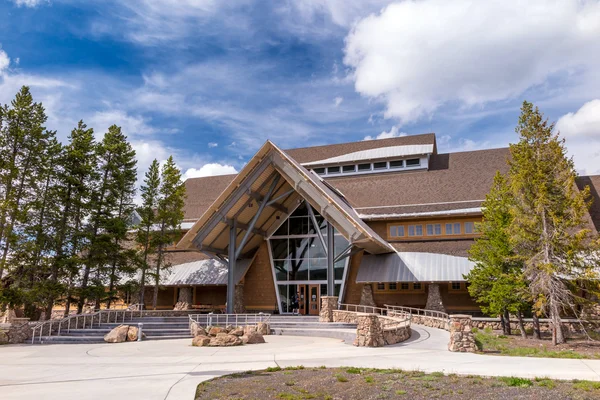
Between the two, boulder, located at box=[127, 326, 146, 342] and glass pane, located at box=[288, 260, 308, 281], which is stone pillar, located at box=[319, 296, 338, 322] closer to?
glass pane, located at box=[288, 260, 308, 281]

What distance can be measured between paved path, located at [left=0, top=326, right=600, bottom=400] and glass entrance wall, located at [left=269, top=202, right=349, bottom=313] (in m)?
12.1

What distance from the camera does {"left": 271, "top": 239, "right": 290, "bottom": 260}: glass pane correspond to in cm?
2984

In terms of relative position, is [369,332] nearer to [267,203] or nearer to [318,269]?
[267,203]

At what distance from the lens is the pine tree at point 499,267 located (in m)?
19.7

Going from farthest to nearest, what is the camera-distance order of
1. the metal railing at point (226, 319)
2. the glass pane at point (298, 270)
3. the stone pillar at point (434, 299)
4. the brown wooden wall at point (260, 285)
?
the brown wooden wall at point (260, 285)
the glass pane at point (298, 270)
the stone pillar at point (434, 299)
the metal railing at point (226, 319)

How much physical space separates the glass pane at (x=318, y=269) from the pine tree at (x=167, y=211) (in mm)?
8875

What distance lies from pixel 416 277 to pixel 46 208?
19.9 m

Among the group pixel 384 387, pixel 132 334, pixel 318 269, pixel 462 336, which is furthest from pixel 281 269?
pixel 384 387

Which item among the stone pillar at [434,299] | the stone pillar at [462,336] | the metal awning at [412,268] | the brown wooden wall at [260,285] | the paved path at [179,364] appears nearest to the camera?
the paved path at [179,364]

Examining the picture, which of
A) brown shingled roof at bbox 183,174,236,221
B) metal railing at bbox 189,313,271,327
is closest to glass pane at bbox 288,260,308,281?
metal railing at bbox 189,313,271,327

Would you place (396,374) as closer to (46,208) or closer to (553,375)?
(553,375)

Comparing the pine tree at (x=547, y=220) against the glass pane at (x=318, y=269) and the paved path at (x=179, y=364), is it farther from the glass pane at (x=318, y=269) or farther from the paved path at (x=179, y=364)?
the glass pane at (x=318, y=269)

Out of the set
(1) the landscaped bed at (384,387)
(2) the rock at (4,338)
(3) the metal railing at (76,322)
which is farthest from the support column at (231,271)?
(1) the landscaped bed at (384,387)

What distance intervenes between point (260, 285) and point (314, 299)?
3.78 metres
